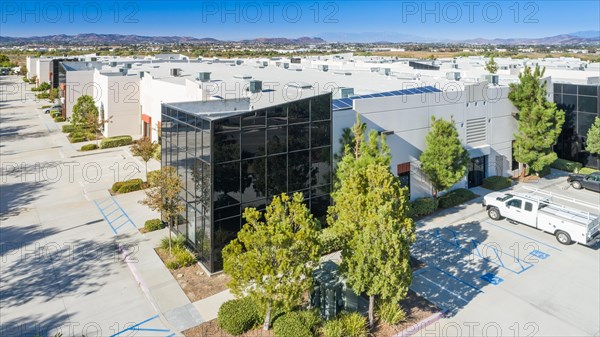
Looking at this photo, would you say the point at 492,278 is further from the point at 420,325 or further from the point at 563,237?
the point at 563,237

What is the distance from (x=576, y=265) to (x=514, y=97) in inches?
566

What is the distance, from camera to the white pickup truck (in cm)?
1833

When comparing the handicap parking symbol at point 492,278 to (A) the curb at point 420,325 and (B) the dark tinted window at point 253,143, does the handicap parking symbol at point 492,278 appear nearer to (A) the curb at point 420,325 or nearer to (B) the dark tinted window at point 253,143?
(A) the curb at point 420,325

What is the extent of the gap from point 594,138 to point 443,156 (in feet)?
48.6

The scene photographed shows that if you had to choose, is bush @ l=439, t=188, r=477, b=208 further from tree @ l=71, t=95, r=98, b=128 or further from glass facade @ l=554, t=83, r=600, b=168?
tree @ l=71, t=95, r=98, b=128

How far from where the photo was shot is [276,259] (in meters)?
11.2

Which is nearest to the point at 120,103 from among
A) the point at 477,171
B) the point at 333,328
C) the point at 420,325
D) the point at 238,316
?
the point at 477,171

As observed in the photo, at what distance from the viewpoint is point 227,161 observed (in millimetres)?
15625

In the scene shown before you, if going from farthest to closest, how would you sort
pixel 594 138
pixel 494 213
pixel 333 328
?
pixel 594 138
pixel 494 213
pixel 333 328

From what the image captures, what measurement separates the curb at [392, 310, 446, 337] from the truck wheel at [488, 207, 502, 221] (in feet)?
34.0

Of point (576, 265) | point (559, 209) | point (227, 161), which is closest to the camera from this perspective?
point (227, 161)

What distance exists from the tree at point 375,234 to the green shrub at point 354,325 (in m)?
0.51

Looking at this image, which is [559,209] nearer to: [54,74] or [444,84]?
[444,84]

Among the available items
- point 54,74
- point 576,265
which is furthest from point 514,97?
point 54,74
